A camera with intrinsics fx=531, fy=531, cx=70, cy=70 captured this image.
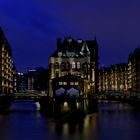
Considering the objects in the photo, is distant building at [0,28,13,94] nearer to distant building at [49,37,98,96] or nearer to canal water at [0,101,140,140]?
distant building at [49,37,98,96]

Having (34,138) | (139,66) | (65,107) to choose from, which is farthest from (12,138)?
(139,66)

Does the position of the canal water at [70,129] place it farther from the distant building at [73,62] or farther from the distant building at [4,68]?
the distant building at [73,62]

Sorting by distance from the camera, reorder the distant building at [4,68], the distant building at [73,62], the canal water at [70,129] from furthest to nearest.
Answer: the distant building at [73,62], the distant building at [4,68], the canal water at [70,129]

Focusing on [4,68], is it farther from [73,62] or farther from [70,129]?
[70,129]

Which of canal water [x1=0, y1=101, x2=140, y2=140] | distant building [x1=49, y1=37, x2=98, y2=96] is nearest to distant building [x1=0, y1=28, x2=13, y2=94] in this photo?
distant building [x1=49, y1=37, x2=98, y2=96]

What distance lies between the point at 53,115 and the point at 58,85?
41.3 metres

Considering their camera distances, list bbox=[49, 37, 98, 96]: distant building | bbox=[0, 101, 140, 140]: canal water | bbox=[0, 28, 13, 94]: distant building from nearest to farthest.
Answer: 1. bbox=[0, 101, 140, 140]: canal water
2. bbox=[0, 28, 13, 94]: distant building
3. bbox=[49, 37, 98, 96]: distant building

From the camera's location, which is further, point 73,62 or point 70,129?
point 73,62

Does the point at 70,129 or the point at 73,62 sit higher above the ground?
the point at 73,62

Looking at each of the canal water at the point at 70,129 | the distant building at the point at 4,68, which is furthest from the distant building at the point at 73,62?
the canal water at the point at 70,129

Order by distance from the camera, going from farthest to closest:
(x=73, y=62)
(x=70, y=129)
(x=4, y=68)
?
(x=73, y=62), (x=4, y=68), (x=70, y=129)

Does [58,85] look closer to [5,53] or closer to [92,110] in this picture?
[92,110]

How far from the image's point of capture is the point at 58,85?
152 meters

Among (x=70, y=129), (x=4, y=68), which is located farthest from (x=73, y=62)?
(x=70, y=129)
